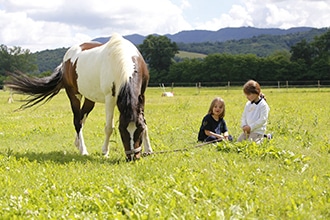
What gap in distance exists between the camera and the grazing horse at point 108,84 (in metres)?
6.49

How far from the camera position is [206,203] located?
4.11 m

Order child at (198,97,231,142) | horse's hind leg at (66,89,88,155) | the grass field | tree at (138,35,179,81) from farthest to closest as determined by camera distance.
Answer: tree at (138,35,179,81), horse's hind leg at (66,89,88,155), child at (198,97,231,142), the grass field

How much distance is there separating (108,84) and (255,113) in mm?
2773

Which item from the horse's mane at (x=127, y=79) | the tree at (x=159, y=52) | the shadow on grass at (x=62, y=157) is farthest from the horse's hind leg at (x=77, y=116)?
the tree at (x=159, y=52)

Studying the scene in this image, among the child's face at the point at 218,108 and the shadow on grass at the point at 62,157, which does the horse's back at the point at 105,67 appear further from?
the child's face at the point at 218,108

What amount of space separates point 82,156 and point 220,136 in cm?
273

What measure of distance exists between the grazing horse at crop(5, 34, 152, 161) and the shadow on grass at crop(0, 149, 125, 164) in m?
0.32

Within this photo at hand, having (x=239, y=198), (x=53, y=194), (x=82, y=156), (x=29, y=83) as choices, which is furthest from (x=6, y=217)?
(x=29, y=83)


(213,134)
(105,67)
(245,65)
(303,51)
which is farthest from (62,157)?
(303,51)

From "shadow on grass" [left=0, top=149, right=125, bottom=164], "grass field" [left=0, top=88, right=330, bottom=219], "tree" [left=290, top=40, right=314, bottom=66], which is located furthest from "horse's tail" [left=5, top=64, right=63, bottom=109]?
"tree" [left=290, top=40, right=314, bottom=66]

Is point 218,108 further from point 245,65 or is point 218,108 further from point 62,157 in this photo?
point 245,65

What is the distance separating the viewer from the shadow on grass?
7129 mm

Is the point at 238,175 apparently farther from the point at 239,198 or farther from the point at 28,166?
the point at 28,166

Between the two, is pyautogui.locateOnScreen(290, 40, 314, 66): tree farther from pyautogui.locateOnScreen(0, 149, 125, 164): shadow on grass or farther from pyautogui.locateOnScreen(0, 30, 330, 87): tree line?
pyautogui.locateOnScreen(0, 149, 125, 164): shadow on grass
